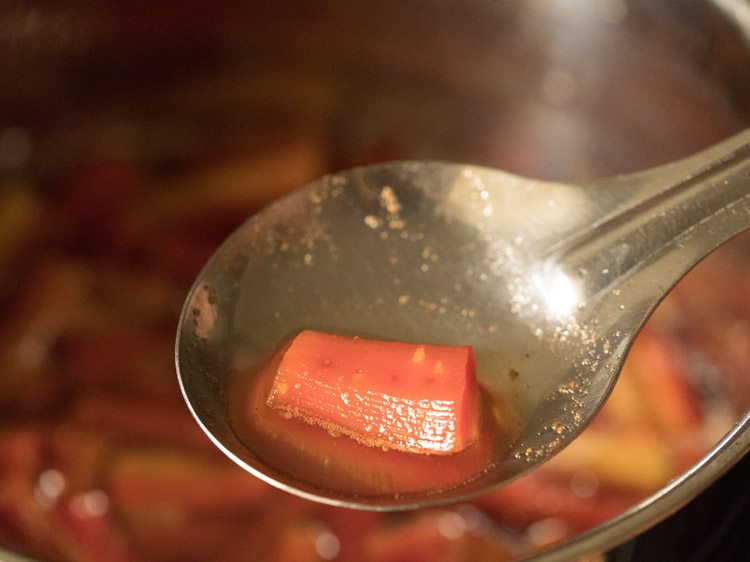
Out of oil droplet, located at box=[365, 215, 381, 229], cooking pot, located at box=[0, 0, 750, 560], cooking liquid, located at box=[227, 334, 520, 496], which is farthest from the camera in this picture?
cooking pot, located at box=[0, 0, 750, 560]

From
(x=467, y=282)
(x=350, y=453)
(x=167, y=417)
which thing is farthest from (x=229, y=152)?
(x=350, y=453)

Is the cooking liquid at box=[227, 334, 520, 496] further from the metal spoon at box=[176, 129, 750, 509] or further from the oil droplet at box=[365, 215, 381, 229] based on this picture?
the oil droplet at box=[365, 215, 381, 229]

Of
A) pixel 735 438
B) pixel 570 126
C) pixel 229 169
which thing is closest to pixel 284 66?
pixel 229 169

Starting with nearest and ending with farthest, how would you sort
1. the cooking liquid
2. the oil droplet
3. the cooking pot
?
the cooking liquid, the oil droplet, the cooking pot

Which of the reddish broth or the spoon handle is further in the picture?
the reddish broth

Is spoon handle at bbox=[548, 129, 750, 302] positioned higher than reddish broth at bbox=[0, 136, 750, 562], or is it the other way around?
spoon handle at bbox=[548, 129, 750, 302]

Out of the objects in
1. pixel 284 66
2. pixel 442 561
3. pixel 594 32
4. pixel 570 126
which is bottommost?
pixel 442 561

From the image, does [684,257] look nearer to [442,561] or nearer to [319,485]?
[319,485]

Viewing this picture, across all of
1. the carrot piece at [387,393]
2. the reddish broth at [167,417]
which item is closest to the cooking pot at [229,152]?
the reddish broth at [167,417]

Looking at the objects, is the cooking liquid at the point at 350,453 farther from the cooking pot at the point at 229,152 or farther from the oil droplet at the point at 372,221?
the cooking pot at the point at 229,152

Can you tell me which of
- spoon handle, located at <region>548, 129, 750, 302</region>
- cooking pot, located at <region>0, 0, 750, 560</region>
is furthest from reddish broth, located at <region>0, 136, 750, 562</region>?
spoon handle, located at <region>548, 129, 750, 302</region>
